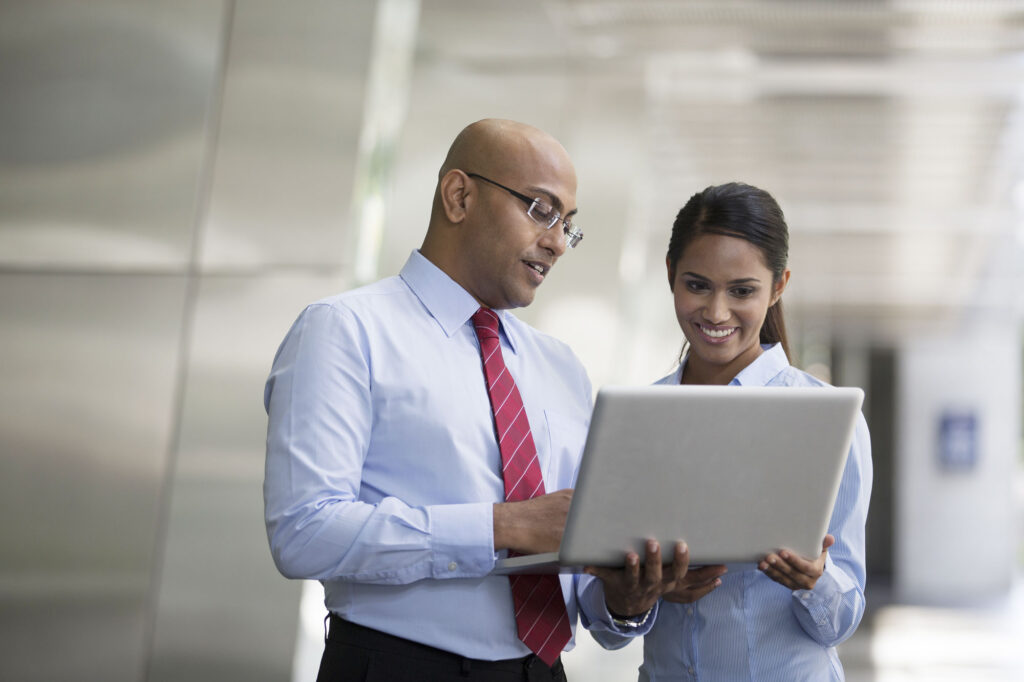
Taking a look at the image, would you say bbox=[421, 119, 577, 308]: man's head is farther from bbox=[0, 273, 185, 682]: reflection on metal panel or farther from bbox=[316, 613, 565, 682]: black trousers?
bbox=[0, 273, 185, 682]: reflection on metal panel

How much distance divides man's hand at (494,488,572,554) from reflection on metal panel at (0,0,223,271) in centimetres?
249

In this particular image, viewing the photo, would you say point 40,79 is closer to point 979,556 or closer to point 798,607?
point 798,607

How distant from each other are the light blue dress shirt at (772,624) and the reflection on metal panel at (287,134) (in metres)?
2.34

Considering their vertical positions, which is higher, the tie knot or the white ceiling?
the white ceiling

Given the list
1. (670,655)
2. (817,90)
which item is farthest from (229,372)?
(817,90)

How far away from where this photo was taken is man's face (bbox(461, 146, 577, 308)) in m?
2.33

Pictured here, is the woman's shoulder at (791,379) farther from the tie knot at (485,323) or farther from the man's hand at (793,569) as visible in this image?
the tie knot at (485,323)

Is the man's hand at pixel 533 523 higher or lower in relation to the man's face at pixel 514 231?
lower

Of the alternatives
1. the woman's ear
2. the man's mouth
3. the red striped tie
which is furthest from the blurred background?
the red striped tie

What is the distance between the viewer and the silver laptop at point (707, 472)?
176 cm

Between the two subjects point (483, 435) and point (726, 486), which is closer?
point (726, 486)

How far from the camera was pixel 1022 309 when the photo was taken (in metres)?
19.0

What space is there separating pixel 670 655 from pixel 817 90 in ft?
20.2

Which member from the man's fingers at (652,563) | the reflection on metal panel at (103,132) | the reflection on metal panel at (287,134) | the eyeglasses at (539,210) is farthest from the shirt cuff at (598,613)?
the reflection on metal panel at (103,132)
